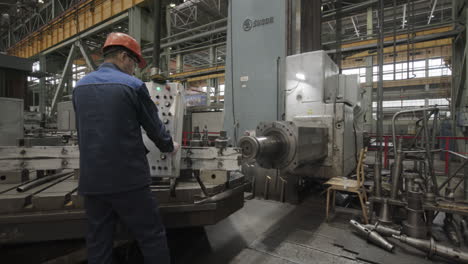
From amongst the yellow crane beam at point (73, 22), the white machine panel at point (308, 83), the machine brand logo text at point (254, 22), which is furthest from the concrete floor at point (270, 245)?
the yellow crane beam at point (73, 22)

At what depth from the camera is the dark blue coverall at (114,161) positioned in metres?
1.15

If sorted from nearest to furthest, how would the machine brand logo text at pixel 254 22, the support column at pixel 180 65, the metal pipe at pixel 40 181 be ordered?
the metal pipe at pixel 40 181
the machine brand logo text at pixel 254 22
the support column at pixel 180 65

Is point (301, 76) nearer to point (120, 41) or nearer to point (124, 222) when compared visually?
point (120, 41)

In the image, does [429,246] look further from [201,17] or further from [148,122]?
[201,17]

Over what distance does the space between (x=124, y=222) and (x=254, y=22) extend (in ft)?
9.48

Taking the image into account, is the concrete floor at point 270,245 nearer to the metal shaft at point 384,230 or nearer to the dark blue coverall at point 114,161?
the metal shaft at point 384,230

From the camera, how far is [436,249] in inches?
64.1

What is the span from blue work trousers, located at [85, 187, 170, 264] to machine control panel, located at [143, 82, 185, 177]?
0.36 meters

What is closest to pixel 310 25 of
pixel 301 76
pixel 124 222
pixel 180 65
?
pixel 301 76

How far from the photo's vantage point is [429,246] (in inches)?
65.2

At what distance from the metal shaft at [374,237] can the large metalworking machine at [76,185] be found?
1132 millimetres

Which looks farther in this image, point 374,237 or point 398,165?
point 398,165

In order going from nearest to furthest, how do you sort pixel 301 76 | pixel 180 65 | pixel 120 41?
pixel 120 41 < pixel 301 76 < pixel 180 65

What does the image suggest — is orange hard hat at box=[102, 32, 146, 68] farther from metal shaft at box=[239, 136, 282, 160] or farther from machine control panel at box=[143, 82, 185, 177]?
metal shaft at box=[239, 136, 282, 160]
